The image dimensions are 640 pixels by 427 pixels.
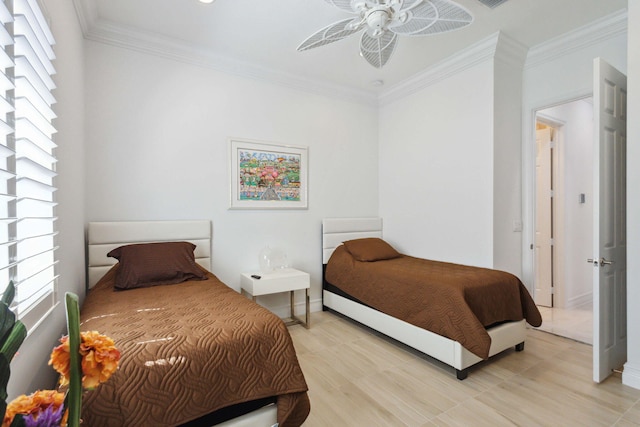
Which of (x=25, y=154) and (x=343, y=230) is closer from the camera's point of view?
(x=25, y=154)

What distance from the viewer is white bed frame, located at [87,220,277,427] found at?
2.65 meters

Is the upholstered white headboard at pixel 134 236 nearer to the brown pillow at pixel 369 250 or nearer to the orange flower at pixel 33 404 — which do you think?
the brown pillow at pixel 369 250

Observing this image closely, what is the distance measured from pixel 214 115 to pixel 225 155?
1.38 feet

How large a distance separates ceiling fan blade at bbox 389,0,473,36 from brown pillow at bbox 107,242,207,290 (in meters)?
2.40

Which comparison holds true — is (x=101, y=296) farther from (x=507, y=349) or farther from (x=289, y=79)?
(x=507, y=349)

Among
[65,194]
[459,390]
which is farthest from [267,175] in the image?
[459,390]

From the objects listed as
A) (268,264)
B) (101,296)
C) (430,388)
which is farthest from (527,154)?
(101,296)

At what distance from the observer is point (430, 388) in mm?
2215

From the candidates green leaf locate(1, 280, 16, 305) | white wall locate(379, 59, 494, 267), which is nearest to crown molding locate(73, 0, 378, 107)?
white wall locate(379, 59, 494, 267)

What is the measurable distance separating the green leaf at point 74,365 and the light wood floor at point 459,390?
4.98 ft

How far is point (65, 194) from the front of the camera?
196cm

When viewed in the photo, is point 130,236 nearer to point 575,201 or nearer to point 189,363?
point 189,363

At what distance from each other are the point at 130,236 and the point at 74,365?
243cm

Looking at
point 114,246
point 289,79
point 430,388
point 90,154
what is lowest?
point 430,388
